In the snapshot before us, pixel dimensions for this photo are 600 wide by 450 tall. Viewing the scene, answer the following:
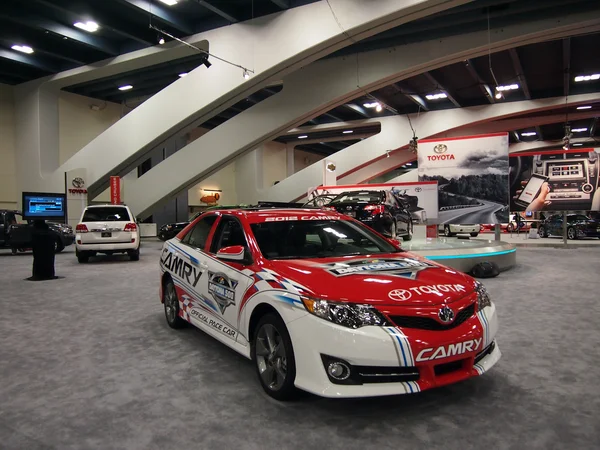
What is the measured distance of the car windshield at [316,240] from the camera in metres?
3.64

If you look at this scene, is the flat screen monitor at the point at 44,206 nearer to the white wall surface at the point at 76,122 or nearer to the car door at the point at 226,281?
the white wall surface at the point at 76,122

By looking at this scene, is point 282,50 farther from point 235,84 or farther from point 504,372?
point 504,372

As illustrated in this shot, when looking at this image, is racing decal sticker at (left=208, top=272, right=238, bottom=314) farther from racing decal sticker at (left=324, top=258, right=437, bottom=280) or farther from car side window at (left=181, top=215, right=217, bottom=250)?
Result: racing decal sticker at (left=324, top=258, right=437, bottom=280)

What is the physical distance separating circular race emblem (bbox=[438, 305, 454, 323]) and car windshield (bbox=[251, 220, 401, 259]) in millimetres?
1176

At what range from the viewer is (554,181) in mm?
15195

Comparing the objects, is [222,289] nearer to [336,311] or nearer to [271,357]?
[271,357]

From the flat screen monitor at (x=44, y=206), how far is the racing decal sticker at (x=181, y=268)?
12.2 m

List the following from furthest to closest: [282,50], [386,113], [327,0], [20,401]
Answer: [386,113] → [282,50] → [327,0] → [20,401]

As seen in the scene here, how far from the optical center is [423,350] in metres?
2.57

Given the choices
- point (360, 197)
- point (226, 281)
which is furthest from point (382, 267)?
point (360, 197)

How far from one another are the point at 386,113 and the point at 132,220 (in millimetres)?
15565

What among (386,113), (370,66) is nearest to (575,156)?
(370,66)

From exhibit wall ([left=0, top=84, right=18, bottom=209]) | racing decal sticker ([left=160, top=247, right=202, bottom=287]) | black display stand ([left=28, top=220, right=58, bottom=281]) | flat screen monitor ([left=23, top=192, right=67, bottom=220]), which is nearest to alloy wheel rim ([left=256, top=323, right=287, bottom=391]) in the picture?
racing decal sticker ([left=160, top=247, right=202, bottom=287])

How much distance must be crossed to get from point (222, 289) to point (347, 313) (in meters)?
1.37
